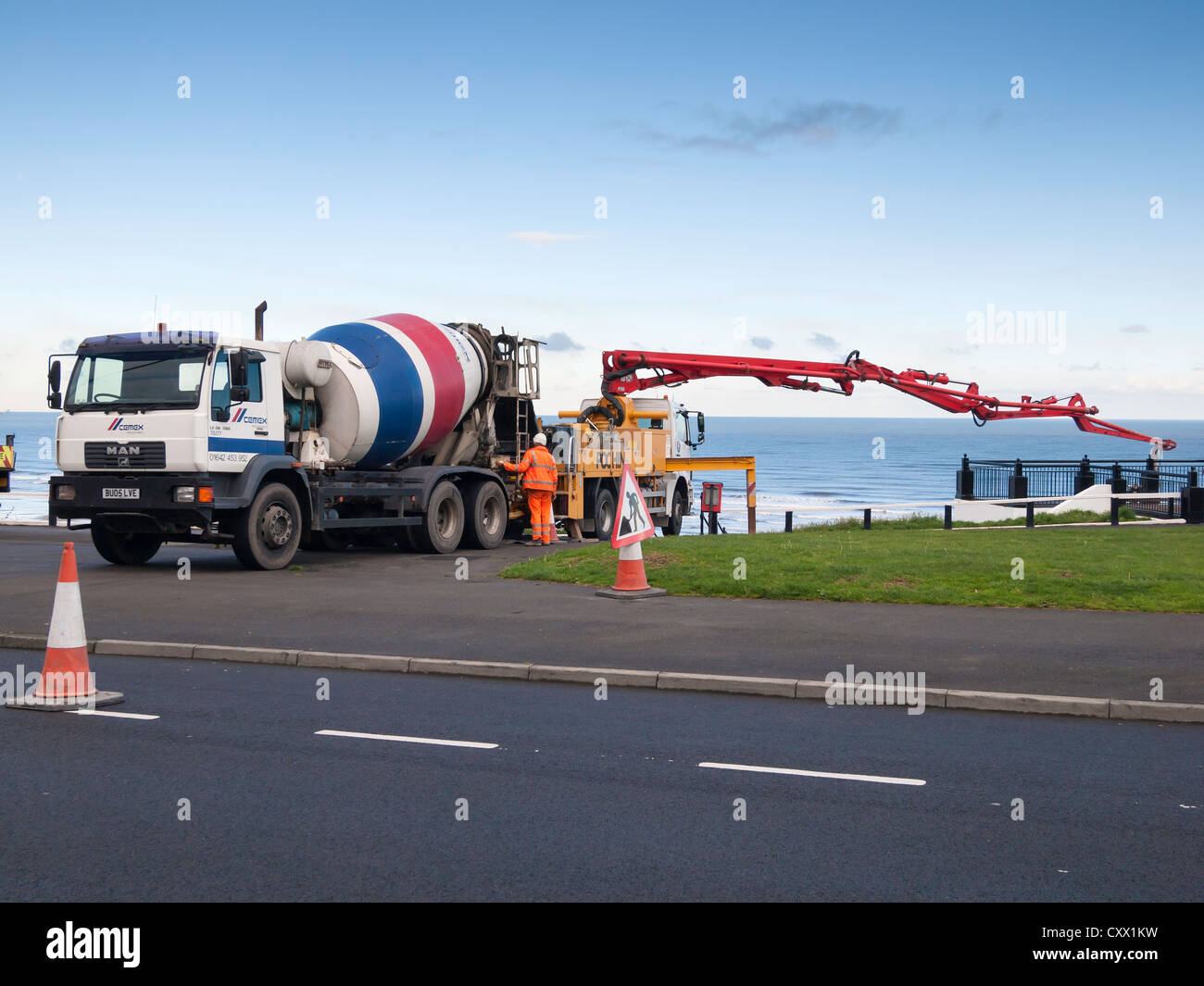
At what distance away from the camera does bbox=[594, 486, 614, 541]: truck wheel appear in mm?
24359

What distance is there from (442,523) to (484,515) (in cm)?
100

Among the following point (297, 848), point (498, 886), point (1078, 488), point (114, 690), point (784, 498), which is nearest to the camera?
point (498, 886)

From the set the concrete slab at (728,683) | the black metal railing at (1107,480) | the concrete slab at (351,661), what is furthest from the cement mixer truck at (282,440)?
the black metal railing at (1107,480)

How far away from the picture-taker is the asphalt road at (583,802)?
5180mm

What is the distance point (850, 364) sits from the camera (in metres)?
26.1

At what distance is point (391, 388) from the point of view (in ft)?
63.8

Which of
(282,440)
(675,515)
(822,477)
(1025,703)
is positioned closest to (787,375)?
(675,515)

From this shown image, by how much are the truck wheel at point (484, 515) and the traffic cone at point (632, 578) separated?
754 centimetres

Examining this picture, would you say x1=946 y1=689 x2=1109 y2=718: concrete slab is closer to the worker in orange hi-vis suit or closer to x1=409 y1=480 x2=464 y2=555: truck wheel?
x1=409 y1=480 x2=464 y2=555: truck wheel

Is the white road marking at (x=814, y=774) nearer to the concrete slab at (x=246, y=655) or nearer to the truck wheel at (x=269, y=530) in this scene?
the concrete slab at (x=246, y=655)
